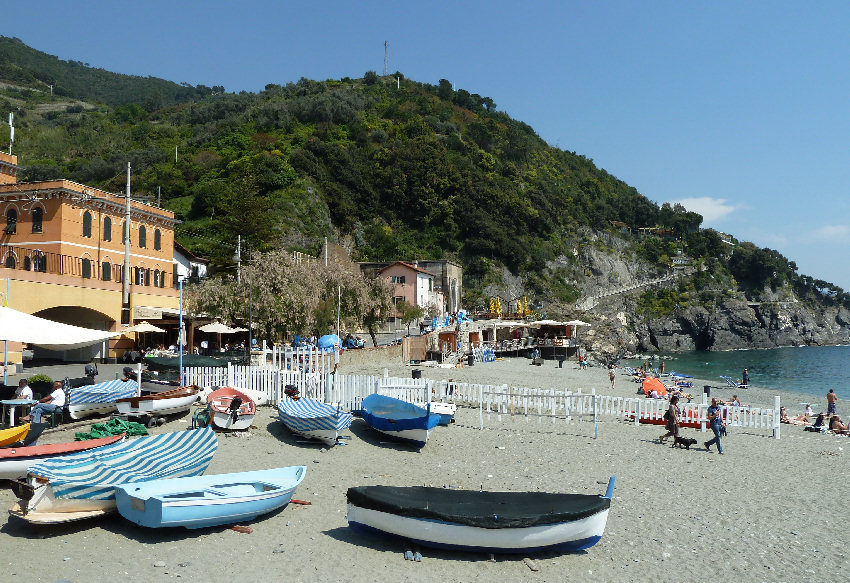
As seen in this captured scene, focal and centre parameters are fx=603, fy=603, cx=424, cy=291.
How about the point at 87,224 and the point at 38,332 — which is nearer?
the point at 38,332

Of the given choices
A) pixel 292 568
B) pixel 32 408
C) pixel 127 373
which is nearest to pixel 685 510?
pixel 292 568

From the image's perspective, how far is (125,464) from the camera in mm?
9383

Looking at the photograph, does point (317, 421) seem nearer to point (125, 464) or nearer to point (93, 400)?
point (125, 464)

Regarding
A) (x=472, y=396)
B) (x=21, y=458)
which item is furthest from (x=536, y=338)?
(x=21, y=458)

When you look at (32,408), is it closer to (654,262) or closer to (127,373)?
(127,373)

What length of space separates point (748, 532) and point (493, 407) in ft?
34.2

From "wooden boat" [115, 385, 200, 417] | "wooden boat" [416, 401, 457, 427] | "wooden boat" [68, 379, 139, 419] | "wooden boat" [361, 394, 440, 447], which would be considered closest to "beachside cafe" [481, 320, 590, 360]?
"wooden boat" [416, 401, 457, 427]

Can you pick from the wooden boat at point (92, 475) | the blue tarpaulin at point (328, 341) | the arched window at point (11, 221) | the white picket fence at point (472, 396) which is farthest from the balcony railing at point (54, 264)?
the wooden boat at point (92, 475)

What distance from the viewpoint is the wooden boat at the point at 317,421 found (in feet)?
45.2

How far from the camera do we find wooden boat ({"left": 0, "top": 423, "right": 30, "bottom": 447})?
33.1ft

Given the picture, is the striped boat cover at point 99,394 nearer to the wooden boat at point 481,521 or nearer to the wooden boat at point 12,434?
the wooden boat at point 12,434

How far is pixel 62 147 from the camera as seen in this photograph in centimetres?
9169

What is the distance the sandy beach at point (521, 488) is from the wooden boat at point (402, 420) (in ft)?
1.27

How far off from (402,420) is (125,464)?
6564 mm
